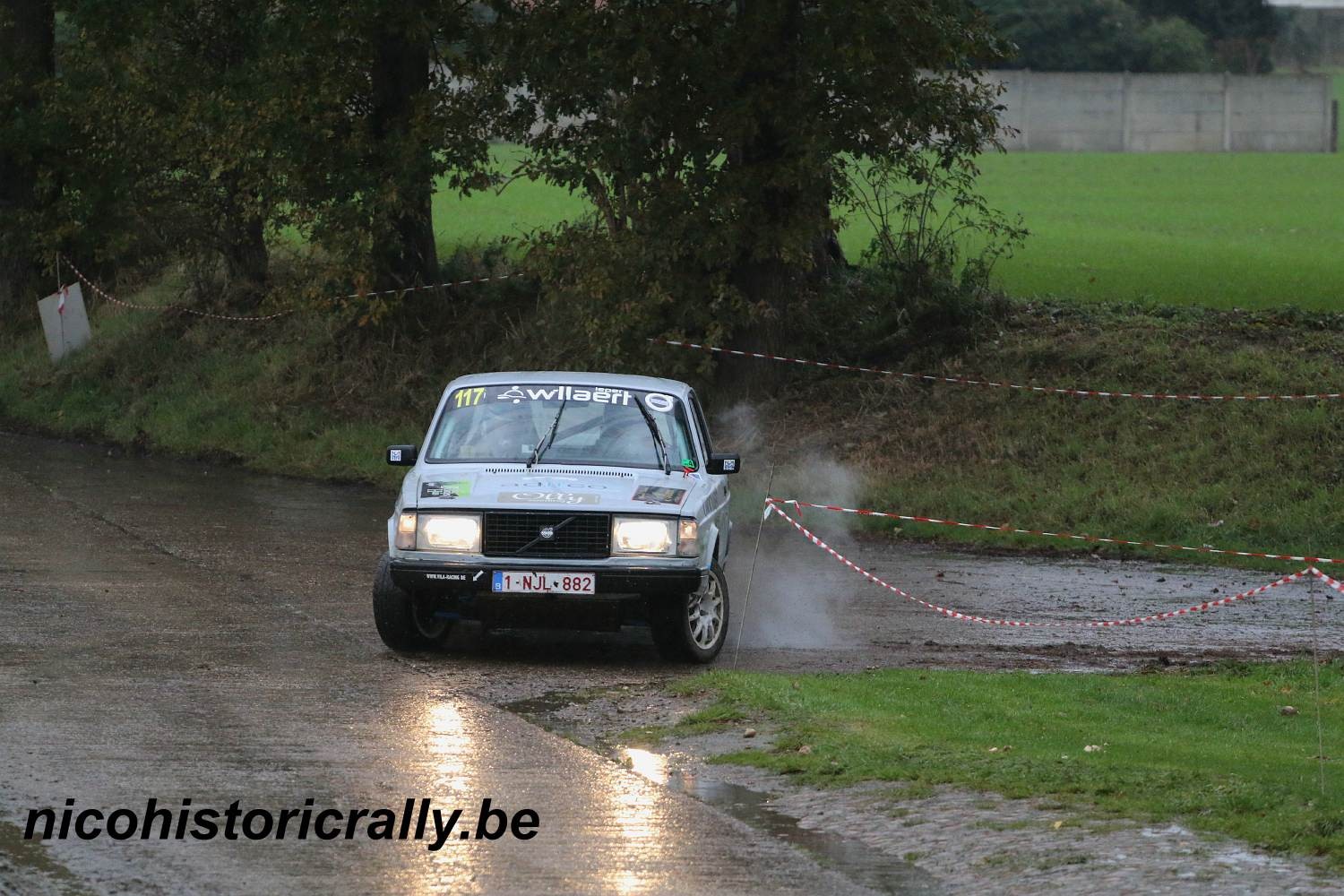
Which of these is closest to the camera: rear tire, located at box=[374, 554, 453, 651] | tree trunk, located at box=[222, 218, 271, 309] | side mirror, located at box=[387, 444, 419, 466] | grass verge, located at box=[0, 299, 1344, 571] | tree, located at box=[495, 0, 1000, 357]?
rear tire, located at box=[374, 554, 453, 651]

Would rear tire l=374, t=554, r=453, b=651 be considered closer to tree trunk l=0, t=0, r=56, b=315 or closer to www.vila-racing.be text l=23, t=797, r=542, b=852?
www.vila-racing.be text l=23, t=797, r=542, b=852

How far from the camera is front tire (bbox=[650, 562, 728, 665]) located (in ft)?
39.5

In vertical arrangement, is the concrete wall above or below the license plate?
above

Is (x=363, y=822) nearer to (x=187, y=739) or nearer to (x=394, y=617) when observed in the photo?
(x=187, y=739)

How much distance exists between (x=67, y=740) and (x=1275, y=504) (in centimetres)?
1321

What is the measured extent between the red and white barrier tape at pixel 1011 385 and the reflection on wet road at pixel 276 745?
7696 millimetres

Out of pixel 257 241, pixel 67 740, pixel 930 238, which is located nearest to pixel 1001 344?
pixel 930 238

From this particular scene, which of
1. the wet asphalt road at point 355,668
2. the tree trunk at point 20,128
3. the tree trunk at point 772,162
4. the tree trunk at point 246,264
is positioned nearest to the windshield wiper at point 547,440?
the wet asphalt road at point 355,668

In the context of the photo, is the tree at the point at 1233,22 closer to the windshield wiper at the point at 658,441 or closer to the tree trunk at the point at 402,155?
the tree trunk at the point at 402,155

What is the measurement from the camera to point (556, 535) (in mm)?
11844

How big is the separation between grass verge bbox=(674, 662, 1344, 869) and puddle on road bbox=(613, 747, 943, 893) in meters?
0.44

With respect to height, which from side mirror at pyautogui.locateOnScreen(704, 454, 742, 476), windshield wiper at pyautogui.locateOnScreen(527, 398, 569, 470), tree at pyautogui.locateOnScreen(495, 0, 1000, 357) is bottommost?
side mirror at pyautogui.locateOnScreen(704, 454, 742, 476)

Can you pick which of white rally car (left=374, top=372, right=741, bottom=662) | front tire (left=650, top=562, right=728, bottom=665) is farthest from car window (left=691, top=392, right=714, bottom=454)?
front tire (left=650, top=562, right=728, bottom=665)

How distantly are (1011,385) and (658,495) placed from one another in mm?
11302
